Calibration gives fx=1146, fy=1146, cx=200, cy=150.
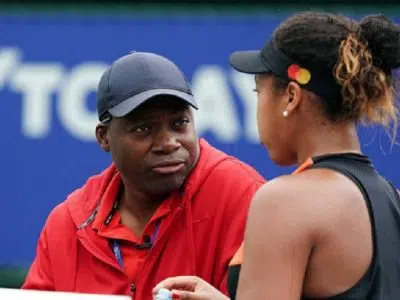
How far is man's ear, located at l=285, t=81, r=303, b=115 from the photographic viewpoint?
260 cm

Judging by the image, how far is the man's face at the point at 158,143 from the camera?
3.33m

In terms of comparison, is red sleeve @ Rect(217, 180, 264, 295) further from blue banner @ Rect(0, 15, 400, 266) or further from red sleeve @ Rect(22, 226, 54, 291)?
blue banner @ Rect(0, 15, 400, 266)

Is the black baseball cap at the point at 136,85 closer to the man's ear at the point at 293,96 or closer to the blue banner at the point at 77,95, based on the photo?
the man's ear at the point at 293,96

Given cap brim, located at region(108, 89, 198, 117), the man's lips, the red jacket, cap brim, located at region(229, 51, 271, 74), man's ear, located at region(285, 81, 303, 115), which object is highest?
cap brim, located at region(229, 51, 271, 74)

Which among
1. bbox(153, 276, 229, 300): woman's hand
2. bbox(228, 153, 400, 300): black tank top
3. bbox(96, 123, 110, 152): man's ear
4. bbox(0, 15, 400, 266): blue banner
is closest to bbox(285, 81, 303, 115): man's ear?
bbox(228, 153, 400, 300): black tank top

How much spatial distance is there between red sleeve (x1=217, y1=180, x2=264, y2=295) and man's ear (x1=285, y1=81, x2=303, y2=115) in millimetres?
762

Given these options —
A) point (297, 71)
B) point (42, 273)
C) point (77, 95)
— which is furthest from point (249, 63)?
point (77, 95)

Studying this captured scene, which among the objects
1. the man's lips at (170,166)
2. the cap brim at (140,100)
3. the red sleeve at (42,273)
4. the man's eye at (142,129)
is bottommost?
the red sleeve at (42,273)

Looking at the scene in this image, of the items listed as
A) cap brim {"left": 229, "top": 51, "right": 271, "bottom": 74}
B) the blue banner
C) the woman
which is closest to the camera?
the woman

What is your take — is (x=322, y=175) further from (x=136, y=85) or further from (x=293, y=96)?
(x=136, y=85)

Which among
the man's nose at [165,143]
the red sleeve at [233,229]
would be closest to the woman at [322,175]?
the red sleeve at [233,229]

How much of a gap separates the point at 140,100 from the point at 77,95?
5.38 ft

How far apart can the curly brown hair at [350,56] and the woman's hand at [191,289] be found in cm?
52

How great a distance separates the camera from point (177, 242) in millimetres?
3334
